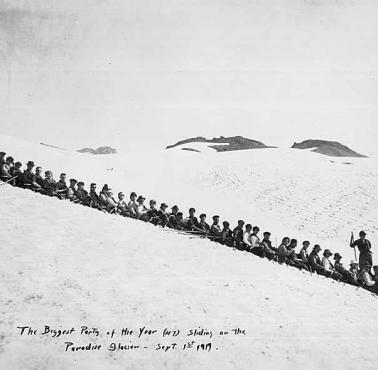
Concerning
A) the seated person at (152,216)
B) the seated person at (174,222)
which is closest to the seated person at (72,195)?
the seated person at (152,216)

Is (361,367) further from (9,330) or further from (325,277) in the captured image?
(9,330)

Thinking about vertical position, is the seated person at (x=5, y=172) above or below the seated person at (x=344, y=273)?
above

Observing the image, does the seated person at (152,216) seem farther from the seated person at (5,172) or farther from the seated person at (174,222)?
the seated person at (5,172)

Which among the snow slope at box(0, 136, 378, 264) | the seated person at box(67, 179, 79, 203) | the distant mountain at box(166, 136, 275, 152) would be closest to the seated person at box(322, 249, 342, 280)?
the snow slope at box(0, 136, 378, 264)

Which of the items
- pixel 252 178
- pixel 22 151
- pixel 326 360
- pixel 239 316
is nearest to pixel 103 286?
pixel 239 316

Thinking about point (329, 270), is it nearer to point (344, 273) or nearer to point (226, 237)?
point (344, 273)

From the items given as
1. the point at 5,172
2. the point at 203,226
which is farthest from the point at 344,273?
the point at 5,172
